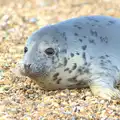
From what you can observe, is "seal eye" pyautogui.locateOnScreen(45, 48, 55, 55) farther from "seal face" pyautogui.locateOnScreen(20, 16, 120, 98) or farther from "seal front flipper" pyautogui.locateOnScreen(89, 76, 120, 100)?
"seal front flipper" pyautogui.locateOnScreen(89, 76, 120, 100)

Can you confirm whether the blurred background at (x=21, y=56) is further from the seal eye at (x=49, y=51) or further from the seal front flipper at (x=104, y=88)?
the seal eye at (x=49, y=51)

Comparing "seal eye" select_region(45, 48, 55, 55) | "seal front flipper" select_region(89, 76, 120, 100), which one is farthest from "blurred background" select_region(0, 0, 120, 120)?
"seal eye" select_region(45, 48, 55, 55)

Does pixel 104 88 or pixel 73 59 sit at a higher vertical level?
pixel 73 59

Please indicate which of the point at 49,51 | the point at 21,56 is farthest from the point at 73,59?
the point at 21,56

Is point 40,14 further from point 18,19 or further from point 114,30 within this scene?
point 114,30

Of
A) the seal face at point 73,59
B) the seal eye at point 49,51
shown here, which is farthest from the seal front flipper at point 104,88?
the seal eye at point 49,51

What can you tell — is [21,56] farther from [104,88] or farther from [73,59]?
[104,88]

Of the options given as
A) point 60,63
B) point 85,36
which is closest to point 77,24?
point 85,36
